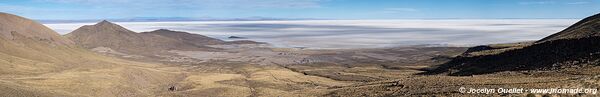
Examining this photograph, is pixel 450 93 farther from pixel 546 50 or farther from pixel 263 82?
pixel 263 82

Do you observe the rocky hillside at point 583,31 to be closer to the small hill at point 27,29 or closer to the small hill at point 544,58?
the small hill at point 544,58

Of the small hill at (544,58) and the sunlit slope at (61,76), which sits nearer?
the small hill at (544,58)

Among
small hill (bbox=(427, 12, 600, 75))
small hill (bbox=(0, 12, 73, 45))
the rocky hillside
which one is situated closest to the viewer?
small hill (bbox=(427, 12, 600, 75))

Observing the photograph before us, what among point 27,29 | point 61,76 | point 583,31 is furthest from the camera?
point 27,29

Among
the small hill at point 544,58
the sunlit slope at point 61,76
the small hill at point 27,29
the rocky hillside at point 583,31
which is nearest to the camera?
the small hill at point 544,58

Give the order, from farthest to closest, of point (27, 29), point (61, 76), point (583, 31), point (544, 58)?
1. point (27, 29)
2. point (583, 31)
3. point (61, 76)
4. point (544, 58)

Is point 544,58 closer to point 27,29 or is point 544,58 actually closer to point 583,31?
point 583,31

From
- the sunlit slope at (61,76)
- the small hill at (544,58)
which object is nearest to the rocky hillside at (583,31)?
the small hill at (544,58)

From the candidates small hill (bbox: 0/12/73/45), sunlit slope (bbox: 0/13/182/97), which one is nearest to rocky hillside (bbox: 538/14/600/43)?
sunlit slope (bbox: 0/13/182/97)

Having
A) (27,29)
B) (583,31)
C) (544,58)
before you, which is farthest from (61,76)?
(27,29)

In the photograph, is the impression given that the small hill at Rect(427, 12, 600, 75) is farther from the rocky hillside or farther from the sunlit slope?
the sunlit slope

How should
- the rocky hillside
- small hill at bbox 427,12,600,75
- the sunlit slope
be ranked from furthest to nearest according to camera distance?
the rocky hillside → the sunlit slope → small hill at bbox 427,12,600,75

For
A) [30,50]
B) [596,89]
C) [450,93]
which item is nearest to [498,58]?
[450,93]
